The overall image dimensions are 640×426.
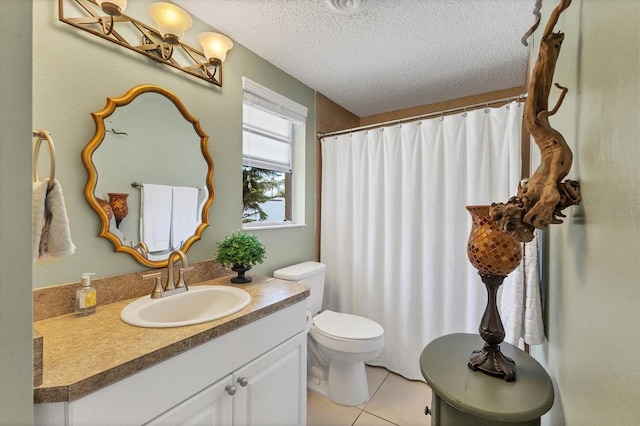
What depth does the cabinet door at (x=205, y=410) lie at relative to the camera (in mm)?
836

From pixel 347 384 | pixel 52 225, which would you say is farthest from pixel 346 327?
pixel 52 225

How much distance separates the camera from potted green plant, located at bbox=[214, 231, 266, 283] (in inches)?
57.8

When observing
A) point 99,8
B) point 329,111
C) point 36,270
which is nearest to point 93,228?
point 36,270

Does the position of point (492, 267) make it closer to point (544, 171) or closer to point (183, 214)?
point (544, 171)

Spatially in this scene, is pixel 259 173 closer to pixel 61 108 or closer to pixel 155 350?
pixel 61 108

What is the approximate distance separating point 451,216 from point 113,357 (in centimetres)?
196

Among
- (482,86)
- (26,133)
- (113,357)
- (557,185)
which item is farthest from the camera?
(482,86)

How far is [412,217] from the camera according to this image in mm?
2055

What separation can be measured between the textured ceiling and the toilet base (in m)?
2.11

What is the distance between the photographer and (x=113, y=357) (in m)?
0.74

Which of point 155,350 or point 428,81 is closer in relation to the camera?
point 155,350

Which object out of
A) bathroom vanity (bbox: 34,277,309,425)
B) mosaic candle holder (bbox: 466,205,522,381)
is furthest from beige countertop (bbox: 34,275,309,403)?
mosaic candle holder (bbox: 466,205,522,381)

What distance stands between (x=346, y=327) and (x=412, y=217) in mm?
956

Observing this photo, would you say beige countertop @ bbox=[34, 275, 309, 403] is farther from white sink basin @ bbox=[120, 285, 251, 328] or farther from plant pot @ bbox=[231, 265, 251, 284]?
plant pot @ bbox=[231, 265, 251, 284]
